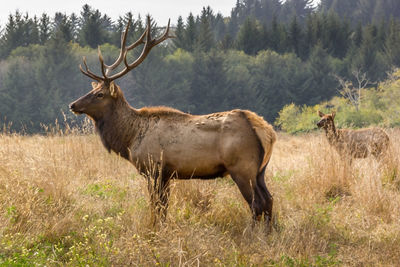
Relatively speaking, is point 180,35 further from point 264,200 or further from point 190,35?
point 264,200

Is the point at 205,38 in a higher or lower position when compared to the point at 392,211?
higher

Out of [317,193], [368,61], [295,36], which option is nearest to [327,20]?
[295,36]

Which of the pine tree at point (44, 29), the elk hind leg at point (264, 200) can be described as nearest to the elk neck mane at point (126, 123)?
the elk hind leg at point (264, 200)

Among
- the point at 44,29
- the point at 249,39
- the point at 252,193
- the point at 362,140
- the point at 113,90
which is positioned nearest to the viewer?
the point at 252,193

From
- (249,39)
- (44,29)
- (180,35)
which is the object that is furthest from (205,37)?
(44,29)

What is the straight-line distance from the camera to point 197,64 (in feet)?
128

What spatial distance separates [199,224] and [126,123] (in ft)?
5.37

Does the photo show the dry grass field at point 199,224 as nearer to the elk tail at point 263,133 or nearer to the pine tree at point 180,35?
the elk tail at point 263,133

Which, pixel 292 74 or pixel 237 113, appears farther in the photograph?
pixel 292 74

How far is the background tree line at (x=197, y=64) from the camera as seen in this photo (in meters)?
32.8

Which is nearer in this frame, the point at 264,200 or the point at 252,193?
the point at 252,193

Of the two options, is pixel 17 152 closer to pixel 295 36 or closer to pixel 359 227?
pixel 359 227

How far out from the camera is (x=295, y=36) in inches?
1885

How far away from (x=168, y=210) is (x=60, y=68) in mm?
31503
